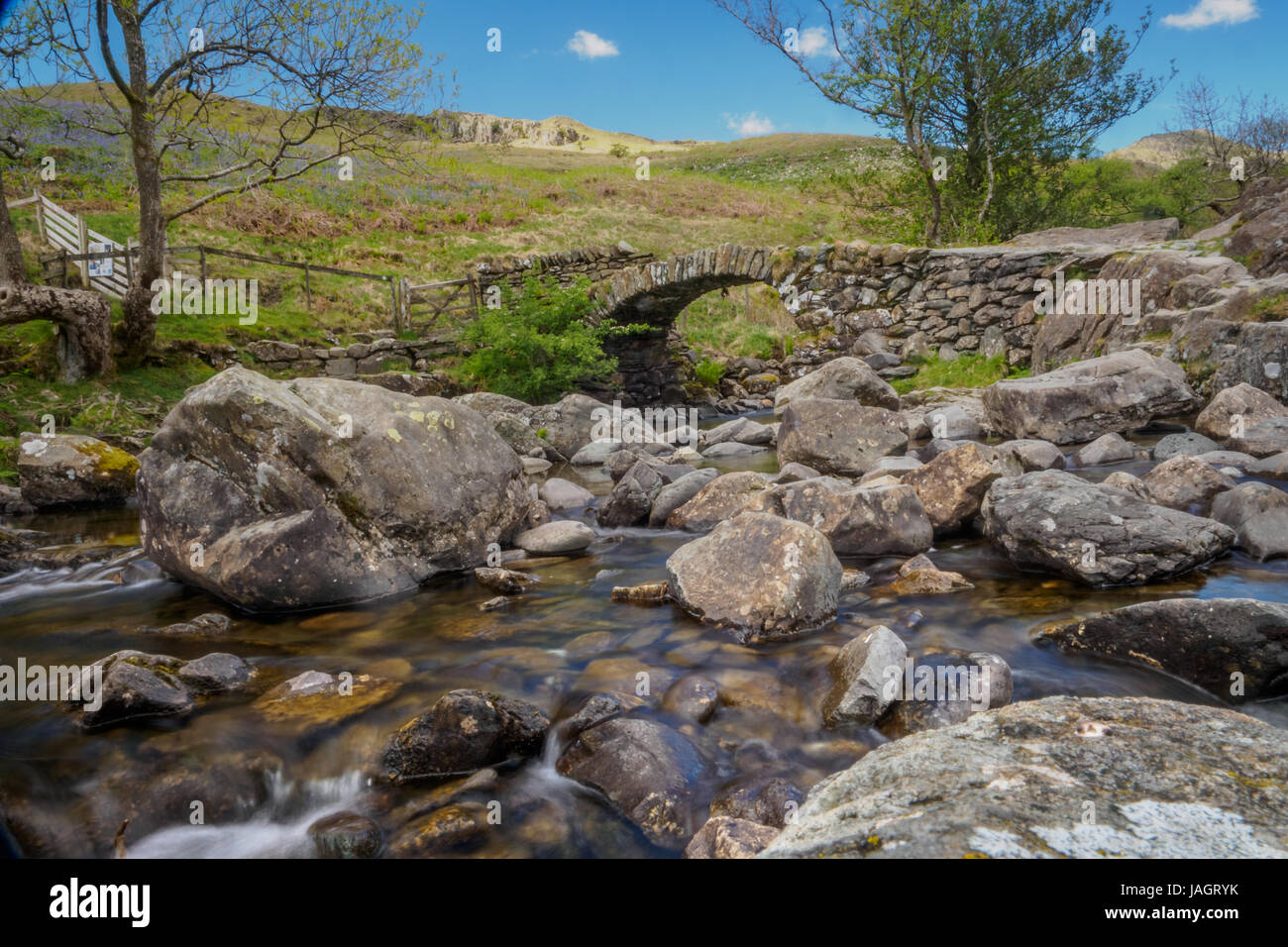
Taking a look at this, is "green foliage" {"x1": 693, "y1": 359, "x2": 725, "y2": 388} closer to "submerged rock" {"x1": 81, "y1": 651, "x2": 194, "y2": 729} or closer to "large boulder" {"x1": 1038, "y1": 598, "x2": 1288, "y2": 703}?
"large boulder" {"x1": 1038, "y1": 598, "x2": 1288, "y2": 703}

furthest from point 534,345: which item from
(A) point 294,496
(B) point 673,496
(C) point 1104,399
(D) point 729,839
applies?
(D) point 729,839

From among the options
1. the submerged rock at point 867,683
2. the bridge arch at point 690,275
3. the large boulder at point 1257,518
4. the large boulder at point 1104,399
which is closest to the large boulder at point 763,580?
the submerged rock at point 867,683

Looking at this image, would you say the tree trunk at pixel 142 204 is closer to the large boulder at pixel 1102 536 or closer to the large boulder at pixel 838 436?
the large boulder at pixel 838 436

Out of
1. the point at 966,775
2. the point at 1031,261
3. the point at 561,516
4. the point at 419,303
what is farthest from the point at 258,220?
the point at 966,775

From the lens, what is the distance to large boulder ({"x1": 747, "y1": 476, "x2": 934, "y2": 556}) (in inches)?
221

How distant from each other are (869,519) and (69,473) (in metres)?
9.51

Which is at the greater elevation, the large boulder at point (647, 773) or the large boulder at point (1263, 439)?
the large boulder at point (1263, 439)

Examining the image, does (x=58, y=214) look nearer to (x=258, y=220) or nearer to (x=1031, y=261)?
(x=258, y=220)

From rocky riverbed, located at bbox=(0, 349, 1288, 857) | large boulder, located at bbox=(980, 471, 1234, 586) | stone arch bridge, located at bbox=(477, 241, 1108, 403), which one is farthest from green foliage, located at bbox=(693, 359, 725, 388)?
large boulder, located at bbox=(980, 471, 1234, 586)

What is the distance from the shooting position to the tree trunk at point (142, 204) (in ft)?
34.9

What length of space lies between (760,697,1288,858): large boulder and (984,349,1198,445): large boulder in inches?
311

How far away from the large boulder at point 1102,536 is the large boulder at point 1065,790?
9.72 ft

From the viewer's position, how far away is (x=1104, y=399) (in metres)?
8.81

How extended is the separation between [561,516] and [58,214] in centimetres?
1953
